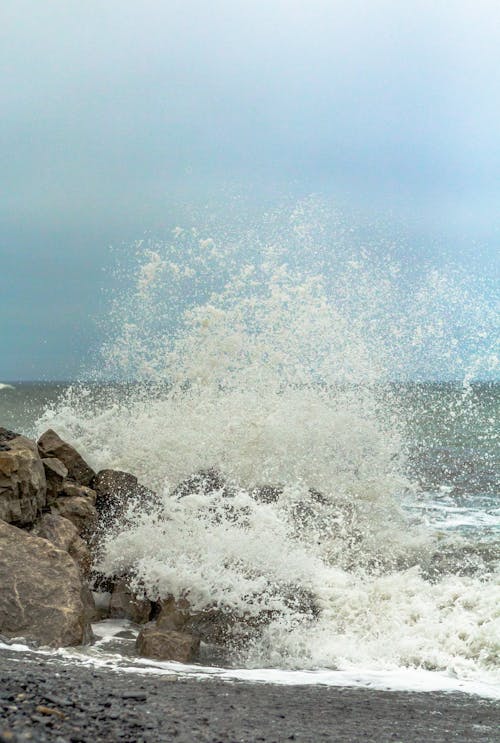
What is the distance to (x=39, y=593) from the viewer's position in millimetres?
5270

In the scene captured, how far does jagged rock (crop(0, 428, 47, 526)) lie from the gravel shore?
2.10m

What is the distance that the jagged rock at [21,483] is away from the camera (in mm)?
6477

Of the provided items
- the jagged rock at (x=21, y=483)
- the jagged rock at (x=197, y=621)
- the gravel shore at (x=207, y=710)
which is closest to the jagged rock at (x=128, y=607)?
the jagged rock at (x=197, y=621)

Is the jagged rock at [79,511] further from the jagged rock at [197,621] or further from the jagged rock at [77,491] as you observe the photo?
the jagged rock at [197,621]

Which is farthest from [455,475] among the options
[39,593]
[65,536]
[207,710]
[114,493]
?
[207,710]

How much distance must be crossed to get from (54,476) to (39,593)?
258 centimetres

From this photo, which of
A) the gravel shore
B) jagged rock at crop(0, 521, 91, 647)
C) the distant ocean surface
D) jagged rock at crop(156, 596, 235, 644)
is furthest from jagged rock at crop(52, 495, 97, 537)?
the distant ocean surface

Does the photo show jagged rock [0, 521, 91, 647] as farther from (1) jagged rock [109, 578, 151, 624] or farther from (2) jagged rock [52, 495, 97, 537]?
(2) jagged rock [52, 495, 97, 537]

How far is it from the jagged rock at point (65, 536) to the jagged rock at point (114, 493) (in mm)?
647

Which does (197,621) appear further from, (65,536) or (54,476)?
(54,476)

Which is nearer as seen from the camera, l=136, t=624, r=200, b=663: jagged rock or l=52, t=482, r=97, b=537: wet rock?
l=136, t=624, r=200, b=663: jagged rock

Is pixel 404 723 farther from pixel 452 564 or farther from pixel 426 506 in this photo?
pixel 426 506

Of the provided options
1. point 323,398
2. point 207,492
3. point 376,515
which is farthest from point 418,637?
point 323,398

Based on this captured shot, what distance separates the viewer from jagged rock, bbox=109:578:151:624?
6.11m
